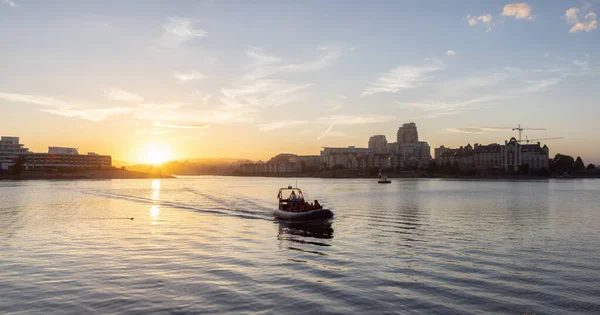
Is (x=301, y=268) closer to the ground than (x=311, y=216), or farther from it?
closer to the ground

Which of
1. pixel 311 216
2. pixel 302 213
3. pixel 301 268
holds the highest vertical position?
pixel 302 213

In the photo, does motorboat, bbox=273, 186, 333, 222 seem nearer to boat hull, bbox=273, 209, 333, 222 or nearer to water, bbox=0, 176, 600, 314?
boat hull, bbox=273, 209, 333, 222

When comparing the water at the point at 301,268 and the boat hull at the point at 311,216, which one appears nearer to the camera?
the water at the point at 301,268

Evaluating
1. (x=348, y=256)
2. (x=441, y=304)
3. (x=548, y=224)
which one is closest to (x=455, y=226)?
(x=548, y=224)

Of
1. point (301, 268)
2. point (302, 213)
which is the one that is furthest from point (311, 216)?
point (301, 268)

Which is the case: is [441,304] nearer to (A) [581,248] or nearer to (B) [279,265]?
(B) [279,265]

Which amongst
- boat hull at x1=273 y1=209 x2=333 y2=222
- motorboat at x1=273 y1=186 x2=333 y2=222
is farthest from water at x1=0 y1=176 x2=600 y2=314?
motorboat at x1=273 y1=186 x2=333 y2=222

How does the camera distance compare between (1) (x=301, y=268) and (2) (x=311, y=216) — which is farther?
(2) (x=311, y=216)

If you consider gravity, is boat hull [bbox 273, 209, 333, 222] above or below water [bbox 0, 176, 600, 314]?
above

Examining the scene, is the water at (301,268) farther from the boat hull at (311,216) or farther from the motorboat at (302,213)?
the motorboat at (302,213)

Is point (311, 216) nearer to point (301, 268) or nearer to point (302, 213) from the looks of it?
point (302, 213)

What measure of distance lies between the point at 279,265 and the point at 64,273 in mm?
11903

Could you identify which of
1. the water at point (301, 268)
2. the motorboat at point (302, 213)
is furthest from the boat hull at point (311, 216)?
the water at point (301, 268)

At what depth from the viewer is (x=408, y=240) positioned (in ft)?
118
